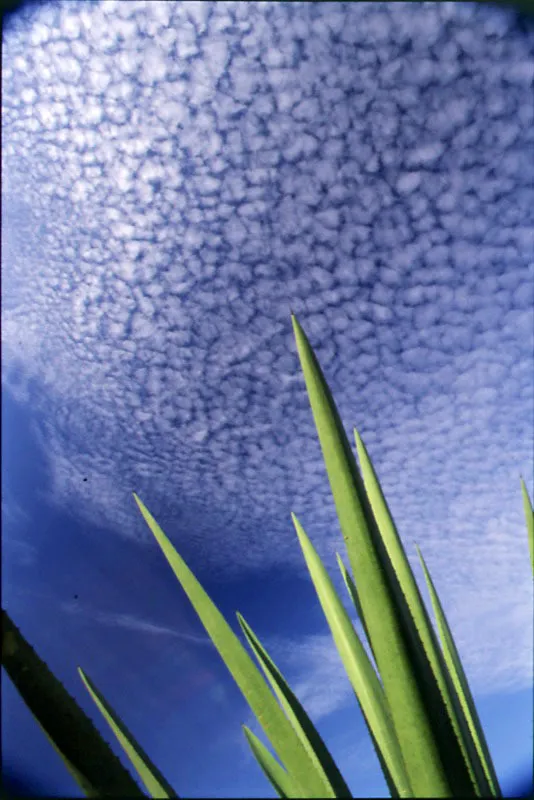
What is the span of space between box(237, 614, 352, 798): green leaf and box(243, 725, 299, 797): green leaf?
0.09 ft

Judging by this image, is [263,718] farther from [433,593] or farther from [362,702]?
[433,593]

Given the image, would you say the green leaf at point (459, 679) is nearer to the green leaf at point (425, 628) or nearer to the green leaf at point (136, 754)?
the green leaf at point (425, 628)

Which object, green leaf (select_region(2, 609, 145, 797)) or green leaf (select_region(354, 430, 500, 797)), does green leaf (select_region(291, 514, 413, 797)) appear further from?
green leaf (select_region(2, 609, 145, 797))

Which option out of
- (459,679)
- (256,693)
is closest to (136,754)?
(256,693)

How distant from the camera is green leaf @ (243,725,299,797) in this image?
32 centimetres

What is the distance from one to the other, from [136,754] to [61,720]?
124 mm

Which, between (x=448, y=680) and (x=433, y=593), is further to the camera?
(x=433, y=593)

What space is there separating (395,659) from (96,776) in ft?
0.28

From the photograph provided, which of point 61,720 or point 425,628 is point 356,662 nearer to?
point 425,628

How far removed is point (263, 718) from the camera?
20 centimetres

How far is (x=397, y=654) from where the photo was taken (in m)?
0.14

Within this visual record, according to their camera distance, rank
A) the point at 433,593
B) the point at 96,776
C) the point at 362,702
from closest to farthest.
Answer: the point at 96,776 < the point at 362,702 < the point at 433,593

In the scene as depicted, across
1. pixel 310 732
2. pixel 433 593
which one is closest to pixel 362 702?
pixel 310 732

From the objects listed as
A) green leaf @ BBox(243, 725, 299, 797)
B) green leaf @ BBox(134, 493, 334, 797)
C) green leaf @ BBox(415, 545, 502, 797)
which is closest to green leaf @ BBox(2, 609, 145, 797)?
green leaf @ BBox(134, 493, 334, 797)
